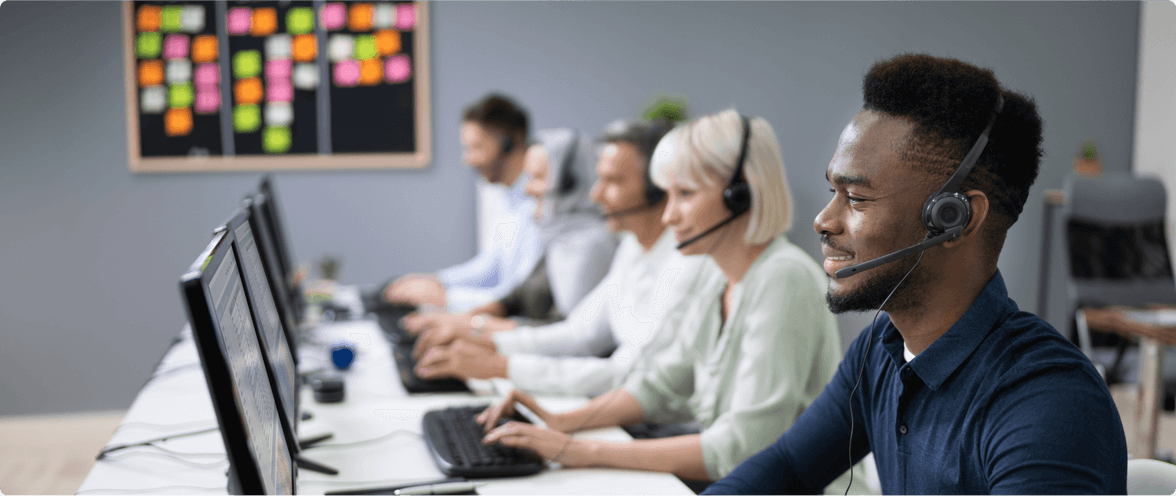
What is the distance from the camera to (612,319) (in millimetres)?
2203

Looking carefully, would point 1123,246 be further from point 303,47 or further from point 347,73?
point 303,47

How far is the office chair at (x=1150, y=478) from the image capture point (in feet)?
3.01

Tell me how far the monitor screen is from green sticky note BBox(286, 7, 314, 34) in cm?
258

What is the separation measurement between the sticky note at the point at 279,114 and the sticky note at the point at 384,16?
541 mm

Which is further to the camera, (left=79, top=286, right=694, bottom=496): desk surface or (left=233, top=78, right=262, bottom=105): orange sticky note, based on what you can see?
(left=233, top=78, right=262, bottom=105): orange sticky note

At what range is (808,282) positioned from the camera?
4.60 ft

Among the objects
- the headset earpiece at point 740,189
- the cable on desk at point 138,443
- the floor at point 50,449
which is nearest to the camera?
the cable on desk at point 138,443

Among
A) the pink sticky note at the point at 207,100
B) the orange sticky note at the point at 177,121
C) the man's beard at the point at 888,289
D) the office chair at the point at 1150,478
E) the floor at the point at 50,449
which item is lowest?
the floor at the point at 50,449

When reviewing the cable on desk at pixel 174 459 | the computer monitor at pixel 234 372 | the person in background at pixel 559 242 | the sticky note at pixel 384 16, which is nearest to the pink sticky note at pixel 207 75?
the sticky note at pixel 384 16

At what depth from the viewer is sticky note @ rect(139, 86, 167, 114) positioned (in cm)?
354

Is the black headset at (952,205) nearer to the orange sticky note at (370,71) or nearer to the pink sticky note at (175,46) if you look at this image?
the orange sticky note at (370,71)

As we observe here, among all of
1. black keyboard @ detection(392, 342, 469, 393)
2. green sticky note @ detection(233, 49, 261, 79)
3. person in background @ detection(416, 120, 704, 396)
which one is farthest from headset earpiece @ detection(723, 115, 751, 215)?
green sticky note @ detection(233, 49, 261, 79)

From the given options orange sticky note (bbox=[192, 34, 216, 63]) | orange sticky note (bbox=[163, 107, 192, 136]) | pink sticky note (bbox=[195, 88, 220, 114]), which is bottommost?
orange sticky note (bbox=[163, 107, 192, 136])

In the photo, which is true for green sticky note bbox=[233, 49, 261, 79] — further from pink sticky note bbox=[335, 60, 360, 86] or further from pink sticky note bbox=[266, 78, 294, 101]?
pink sticky note bbox=[335, 60, 360, 86]
